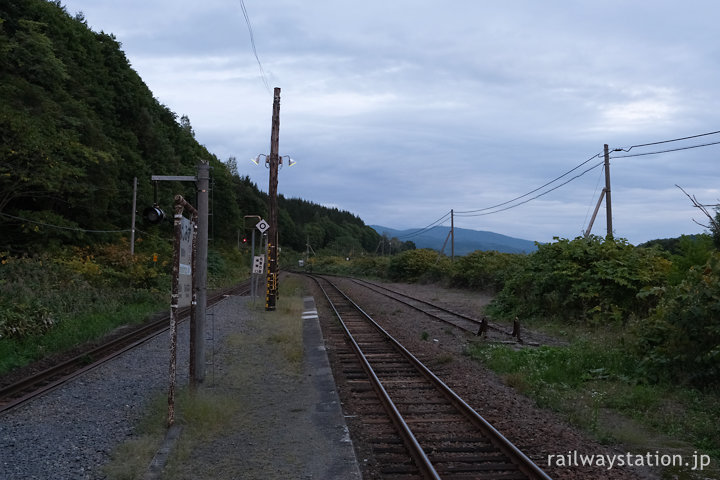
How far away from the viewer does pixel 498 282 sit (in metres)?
32.1

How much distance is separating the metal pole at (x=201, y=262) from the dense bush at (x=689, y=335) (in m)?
7.13

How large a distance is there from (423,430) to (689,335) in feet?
15.2

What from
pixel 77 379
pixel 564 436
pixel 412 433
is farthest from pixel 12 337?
pixel 564 436

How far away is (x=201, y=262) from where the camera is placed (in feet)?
29.8

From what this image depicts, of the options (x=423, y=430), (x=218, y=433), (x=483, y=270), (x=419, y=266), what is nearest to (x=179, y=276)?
(x=218, y=433)

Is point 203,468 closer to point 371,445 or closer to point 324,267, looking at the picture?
point 371,445

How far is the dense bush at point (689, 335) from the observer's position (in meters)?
8.42

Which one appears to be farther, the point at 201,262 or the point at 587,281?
the point at 587,281

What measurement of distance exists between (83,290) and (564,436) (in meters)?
19.1

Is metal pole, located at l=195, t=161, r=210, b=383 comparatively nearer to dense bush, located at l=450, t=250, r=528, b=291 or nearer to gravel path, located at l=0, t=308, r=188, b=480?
gravel path, located at l=0, t=308, r=188, b=480

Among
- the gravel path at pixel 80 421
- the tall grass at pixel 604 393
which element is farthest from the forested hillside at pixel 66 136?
the tall grass at pixel 604 393

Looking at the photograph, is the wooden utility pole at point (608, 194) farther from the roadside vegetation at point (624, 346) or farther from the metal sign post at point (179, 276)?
the metal sign post at point (179, 276)

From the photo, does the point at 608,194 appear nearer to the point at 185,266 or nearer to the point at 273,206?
the point at 273,206

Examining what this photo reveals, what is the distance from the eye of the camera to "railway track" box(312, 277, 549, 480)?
18.6 feet
